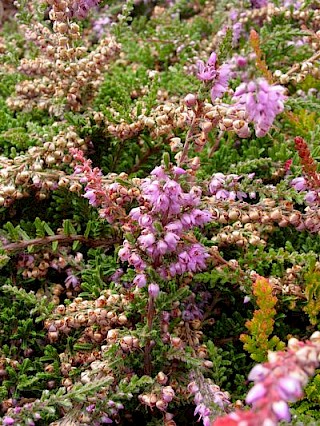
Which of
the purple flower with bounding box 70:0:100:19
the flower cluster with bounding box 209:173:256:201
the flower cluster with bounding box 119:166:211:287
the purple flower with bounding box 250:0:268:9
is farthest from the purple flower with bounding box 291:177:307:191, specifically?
the purple flower with bounding box 250:0:268:9

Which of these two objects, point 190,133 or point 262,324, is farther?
point 262,324

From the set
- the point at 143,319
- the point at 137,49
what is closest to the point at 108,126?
the point at 143,319

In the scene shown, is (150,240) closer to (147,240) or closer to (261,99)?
(147,240)

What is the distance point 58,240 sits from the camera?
1.61 meters

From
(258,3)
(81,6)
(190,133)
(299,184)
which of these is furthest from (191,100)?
(258,3)

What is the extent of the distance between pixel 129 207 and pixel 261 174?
48cm

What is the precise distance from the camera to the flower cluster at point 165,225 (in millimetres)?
1154

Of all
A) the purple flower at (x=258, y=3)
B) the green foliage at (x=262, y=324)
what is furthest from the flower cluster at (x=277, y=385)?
the purple flower at (x=258, y=3)

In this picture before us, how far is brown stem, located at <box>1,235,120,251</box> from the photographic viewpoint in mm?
1565

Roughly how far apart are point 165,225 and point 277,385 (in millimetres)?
534

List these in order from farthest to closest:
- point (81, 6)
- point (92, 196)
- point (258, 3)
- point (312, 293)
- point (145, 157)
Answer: point (258, 3) → point (145, 157) → point (81, 6) → point (312, 293) → point (92, 196)

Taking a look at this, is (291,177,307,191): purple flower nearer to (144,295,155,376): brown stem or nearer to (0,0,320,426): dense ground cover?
(0,0,320,426): dense ground cover

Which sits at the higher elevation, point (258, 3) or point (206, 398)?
point (258, 3)

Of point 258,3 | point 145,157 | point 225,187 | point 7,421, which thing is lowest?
point 7,421
